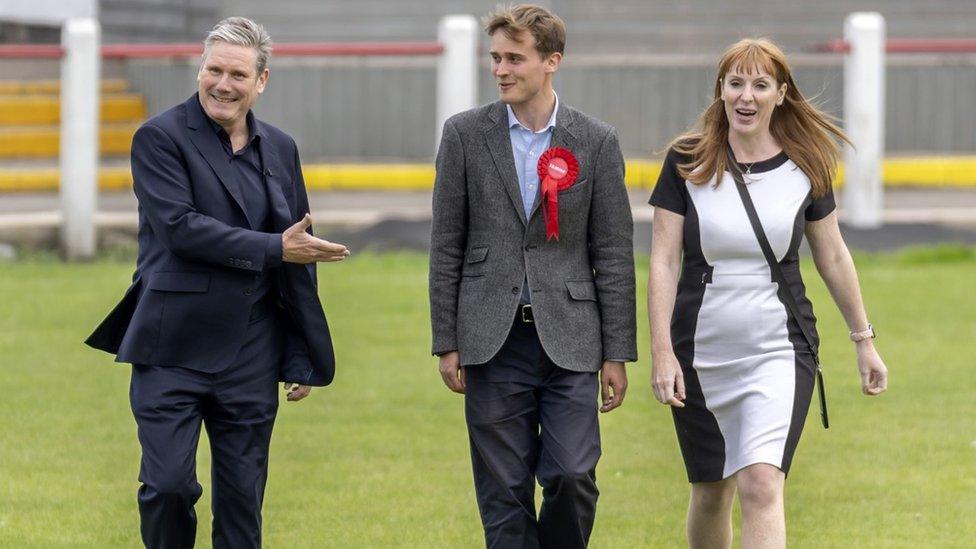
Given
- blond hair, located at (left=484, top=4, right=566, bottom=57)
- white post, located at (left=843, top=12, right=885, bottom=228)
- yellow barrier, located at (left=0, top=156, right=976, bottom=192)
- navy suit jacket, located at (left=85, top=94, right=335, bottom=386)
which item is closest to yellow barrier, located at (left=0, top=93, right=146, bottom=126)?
yellow barrier, located at (left=0, top=156, right=976, bottom=192)

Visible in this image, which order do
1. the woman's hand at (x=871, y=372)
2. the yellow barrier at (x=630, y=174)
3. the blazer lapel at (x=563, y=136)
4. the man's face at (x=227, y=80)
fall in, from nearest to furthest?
the man's face at (x=227, y=80) < the blazer lapel at (x=563, y=136) < the woman's hand at (x=871, y=372) < the yellow barrier at (x=630, y=174)

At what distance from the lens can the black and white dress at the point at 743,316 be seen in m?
6.02

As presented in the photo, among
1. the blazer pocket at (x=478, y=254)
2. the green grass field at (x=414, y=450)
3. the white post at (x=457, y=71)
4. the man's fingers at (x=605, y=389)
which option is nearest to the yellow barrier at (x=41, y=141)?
the white post at (x=457, y=71)

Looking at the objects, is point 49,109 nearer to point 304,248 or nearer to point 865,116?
point 865,116

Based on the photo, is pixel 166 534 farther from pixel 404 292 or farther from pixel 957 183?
pixel 957 183

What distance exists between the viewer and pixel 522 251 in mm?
6008

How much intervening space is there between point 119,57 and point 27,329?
4839 millimetres

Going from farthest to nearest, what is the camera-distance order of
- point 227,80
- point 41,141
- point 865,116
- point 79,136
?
point 41,141, point 865,116, point 79,136, point 227,80

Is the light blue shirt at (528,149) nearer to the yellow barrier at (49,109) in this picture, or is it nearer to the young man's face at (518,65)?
the young man's face at (518,65)

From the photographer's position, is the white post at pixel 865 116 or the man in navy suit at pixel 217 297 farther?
the white post at pixel 865 116

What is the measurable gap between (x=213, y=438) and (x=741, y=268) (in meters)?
1.79

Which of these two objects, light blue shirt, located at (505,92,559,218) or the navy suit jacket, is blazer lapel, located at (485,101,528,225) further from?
the navy suit jacket

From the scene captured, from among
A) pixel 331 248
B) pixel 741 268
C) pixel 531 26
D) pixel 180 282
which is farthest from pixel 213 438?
pixel 741 268

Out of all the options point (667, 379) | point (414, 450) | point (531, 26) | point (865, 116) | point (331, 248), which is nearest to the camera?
point (331, 248)
